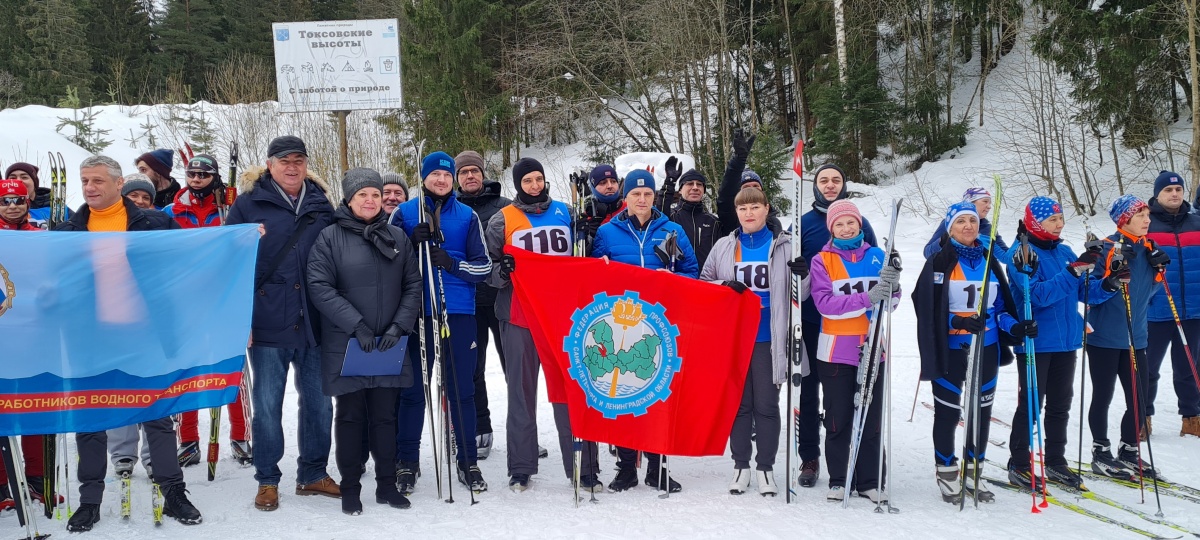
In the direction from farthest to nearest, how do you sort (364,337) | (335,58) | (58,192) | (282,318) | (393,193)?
(335,58) → (393,193) → (58,192) → (282,318) → (364,337)

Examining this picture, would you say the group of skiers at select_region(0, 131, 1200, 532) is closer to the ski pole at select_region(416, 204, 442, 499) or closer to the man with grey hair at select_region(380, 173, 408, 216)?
the ski pole at select_region(416, 204, 442, 499)

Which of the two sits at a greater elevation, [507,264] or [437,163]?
[437,163]

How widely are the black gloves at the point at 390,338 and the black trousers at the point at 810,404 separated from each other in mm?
2596

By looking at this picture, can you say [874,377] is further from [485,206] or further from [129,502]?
[129,502]

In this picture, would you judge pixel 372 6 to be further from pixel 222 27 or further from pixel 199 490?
pixel 199 490

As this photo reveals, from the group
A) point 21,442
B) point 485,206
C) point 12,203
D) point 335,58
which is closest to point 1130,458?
point 485,206

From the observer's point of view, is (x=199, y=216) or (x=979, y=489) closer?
(x=979, y=489)

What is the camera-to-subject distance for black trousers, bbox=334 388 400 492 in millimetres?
4406

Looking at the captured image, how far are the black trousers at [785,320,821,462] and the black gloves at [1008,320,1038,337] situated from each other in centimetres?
115

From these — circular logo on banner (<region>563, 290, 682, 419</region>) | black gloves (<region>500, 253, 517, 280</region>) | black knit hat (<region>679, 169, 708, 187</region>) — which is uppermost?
black knit hat (<region>679, 169, 708, 187</region>)

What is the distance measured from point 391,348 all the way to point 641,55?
19.8 meters

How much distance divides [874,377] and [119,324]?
169 inches

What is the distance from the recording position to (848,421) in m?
4.65

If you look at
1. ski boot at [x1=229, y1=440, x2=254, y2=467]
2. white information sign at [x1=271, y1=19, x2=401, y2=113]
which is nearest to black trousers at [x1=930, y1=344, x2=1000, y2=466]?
ski boot at [x1=229, y1=440, x2=254, y2=467]
